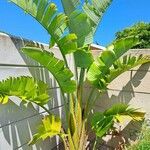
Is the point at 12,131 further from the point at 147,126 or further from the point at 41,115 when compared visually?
the point at 147,126

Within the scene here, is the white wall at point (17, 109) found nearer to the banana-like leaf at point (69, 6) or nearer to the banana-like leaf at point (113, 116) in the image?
the banana-like leaf at point (69, 6)

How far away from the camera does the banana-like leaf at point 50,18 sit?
16.4 ft

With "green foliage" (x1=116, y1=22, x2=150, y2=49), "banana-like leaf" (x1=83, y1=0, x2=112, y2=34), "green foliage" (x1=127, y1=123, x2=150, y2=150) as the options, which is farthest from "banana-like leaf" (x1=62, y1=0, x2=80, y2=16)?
"green foliage" (x1=116, y1=22, x2=150, y2=49)

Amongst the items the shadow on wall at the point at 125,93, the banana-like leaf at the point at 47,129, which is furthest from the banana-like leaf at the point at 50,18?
the shadow on wall at the point at 125,93

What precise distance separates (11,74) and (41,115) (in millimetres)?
969

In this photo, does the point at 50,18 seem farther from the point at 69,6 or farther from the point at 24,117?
the point at 24,117

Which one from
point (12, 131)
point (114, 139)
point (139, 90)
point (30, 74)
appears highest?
point (30, 74)

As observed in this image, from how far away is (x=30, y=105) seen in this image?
18.8 ft

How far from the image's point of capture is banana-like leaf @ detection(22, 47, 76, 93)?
195 inches

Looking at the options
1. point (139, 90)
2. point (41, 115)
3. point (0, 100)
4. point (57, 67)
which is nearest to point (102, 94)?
point (139, 90)

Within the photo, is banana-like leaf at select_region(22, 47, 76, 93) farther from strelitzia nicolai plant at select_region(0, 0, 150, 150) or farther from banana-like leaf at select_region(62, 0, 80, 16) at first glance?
banana-like leaf at select_region(62, 0, 80, 16)

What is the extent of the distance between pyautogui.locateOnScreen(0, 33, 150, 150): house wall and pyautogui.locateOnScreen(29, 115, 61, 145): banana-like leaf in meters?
0.29

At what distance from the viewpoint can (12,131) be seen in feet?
17.7

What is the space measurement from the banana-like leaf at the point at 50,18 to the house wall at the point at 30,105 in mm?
556
